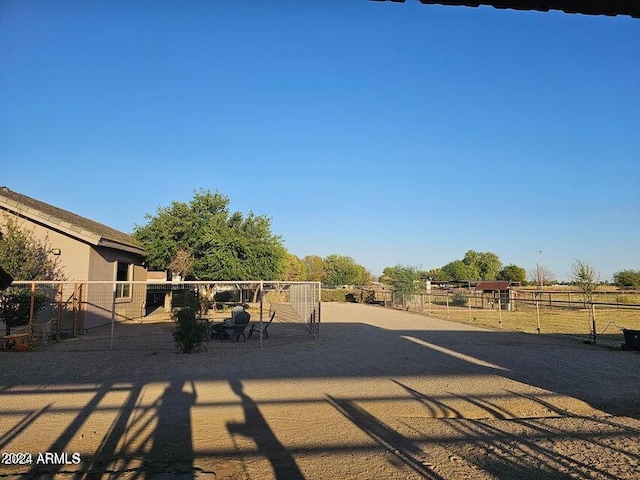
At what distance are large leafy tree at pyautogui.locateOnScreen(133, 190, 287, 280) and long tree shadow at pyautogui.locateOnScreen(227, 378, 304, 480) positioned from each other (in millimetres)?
18917

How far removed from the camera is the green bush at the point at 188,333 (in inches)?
497

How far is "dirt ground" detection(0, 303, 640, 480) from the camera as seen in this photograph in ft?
15.9

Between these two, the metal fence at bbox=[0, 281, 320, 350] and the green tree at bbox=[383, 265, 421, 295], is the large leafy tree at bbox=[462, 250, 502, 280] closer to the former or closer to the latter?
the green tree at bbox=[383, 265, 421, 295]

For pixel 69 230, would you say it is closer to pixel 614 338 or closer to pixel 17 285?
pixel 17 285

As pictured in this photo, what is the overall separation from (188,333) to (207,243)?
14425mm

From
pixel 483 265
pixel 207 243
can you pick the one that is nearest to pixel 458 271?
pixel 483 265

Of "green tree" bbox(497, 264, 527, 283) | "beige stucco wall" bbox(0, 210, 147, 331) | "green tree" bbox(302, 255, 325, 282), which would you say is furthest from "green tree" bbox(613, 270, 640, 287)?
"beige stucco wall" bbox(0, 210, 147, 331)

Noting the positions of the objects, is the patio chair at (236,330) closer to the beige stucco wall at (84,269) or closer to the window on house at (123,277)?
the beige stucco wall at (84,269)

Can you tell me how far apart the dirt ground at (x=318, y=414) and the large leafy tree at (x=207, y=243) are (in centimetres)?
1260

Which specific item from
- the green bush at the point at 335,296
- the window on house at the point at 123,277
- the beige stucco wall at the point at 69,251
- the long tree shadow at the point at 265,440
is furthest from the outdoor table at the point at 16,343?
the green bush at the point at 335,296

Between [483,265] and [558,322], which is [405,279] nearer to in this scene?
[558,322]

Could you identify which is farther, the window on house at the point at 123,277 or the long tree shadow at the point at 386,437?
the window on house at the point at 123,277

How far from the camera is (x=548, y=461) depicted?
4.99 meters

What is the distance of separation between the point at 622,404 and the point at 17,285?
17.1 metres
